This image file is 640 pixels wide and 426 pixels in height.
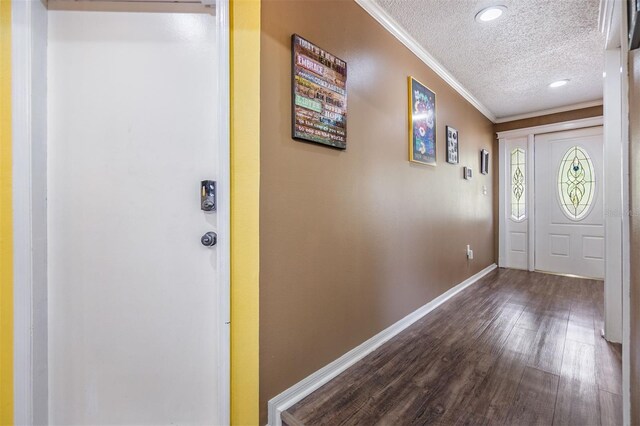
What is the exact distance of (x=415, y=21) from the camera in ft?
6.69

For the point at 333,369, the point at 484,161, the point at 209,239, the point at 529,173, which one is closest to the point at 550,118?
the point at 529,173

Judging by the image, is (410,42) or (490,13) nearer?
(490,13)

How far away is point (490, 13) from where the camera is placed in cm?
193

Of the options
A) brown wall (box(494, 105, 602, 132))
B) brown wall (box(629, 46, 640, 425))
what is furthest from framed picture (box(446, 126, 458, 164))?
brown wall (box(494, 105, 602, 132))

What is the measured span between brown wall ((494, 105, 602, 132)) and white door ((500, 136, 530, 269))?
0.67ft

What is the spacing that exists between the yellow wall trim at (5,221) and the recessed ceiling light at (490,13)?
2.59 meters

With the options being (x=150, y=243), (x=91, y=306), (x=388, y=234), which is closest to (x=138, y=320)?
(x=91, y=306)

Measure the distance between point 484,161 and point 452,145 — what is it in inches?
51.5

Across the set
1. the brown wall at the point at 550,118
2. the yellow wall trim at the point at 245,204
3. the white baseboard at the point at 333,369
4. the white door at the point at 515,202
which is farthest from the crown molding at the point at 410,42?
the white baseboard at the point at 333,369

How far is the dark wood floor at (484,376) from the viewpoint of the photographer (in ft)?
4.11

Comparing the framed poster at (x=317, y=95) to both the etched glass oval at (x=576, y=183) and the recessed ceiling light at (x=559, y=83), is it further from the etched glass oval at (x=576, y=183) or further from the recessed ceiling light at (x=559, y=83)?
the etched glass oval at (x=576, y=183)

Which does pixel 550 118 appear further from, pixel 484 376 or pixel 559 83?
pixel 484 376

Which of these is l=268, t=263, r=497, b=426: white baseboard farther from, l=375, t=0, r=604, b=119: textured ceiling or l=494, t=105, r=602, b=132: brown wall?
l=494, t=105, r=602, b=132: brown wall

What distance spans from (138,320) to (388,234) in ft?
5.11
